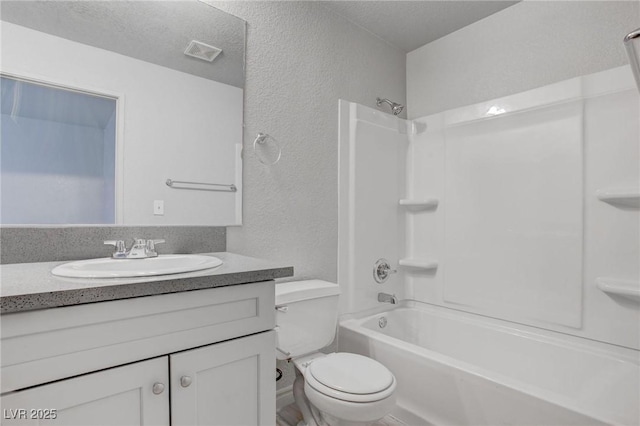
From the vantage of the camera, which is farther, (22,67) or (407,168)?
(407,168)

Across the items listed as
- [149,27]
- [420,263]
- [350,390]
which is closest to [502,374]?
[420,263]

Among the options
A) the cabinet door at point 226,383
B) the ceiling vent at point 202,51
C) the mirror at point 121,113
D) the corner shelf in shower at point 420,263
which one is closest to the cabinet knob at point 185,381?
the cabinet door at point 226,383

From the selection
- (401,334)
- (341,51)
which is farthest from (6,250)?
(401,334)

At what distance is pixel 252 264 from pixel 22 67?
3.53ft

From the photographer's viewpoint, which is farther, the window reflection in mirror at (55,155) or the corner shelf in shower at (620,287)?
the corner shelf in shower at (620,287)

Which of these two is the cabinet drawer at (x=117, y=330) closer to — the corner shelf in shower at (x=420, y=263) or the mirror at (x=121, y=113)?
the mirror at (x=121, y=113)

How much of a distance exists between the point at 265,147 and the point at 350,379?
1220 millimetres

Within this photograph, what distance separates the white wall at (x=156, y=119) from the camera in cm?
128

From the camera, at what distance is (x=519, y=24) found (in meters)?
2.13

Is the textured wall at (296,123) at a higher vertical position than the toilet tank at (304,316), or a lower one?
higher

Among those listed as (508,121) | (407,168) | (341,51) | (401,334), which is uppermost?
(341,51)

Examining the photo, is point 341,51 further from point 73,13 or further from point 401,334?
point 401,334

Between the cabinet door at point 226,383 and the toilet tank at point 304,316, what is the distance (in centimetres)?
48

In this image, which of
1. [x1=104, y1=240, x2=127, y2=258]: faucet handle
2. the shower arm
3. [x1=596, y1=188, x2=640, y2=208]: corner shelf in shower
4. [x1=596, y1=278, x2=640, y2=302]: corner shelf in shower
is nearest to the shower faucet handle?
[x1=596, y1=278, x2=640, y2=302]: corner shelf in shower
